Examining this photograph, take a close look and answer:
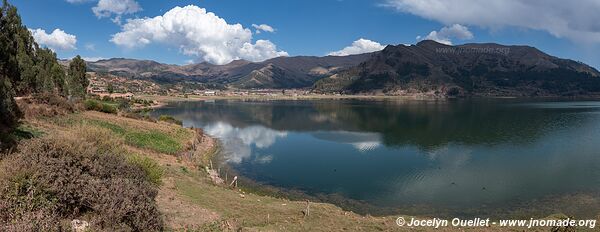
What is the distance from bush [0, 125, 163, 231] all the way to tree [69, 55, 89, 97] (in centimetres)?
9755

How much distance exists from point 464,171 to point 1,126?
55318 millimetres

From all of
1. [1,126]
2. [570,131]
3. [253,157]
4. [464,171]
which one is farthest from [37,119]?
[570,131]

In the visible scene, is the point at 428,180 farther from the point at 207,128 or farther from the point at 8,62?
the point at 207,128

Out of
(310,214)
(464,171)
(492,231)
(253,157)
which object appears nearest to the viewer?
(492,231)

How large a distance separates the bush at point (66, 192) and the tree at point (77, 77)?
97552mm

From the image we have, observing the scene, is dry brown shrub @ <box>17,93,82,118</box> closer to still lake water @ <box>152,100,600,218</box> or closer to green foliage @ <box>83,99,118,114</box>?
green foliage @ <box>83,99,118,114</box>

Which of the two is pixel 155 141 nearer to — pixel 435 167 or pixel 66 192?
pixel 435 167

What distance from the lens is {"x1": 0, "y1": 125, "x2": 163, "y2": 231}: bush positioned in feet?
42.4

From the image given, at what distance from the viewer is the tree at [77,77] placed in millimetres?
102188

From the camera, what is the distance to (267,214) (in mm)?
25391

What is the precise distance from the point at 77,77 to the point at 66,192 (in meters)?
108

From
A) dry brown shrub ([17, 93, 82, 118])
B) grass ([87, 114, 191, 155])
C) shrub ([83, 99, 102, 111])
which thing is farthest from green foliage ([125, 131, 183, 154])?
shrub ([83, 99, 102, 111])

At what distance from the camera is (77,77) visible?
10700cm

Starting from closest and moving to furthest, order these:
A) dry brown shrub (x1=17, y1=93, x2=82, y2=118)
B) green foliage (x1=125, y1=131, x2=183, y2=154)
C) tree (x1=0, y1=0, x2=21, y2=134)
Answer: tree (x1=0, y1=0, x2=21, y2=134), dry brown shrub (x1=17, y1=93, x2=82, y2=118), green foliage (x1=125, y1=131, x2=183, y2=154)
